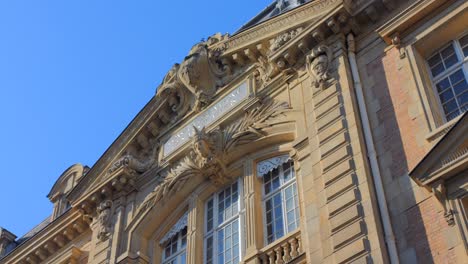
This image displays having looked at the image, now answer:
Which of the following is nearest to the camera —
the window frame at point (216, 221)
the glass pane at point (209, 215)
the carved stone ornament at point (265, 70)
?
the window frame at point (216, 221)

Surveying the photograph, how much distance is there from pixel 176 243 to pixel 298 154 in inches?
180

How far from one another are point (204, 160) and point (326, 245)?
580 centimetres

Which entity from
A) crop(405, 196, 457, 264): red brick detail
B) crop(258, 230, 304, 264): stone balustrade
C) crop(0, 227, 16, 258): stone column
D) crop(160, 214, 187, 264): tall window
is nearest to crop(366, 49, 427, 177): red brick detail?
crop(405, 196, 457, 264): red brick detail

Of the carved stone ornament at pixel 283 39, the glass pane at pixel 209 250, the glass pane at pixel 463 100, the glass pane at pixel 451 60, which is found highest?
the carved stone ornament at pixel 283 39

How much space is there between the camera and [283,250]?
15219 mm

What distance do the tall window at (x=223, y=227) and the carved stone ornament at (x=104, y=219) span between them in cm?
290

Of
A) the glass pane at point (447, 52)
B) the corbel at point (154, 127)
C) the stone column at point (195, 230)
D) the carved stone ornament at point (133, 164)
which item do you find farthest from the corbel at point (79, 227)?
the glass pane at point (447, 52)

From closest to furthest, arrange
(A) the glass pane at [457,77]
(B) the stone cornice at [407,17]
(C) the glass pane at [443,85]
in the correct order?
(A) the glass pane at [457,77] → (C) the glass pane at [443,85] → (B) the stone cornice at [407,17]

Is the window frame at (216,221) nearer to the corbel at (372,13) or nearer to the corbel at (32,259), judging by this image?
the corbel at (372,13)

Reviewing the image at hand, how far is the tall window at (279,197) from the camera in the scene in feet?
52.5

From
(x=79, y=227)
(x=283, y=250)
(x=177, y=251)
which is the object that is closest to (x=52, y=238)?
(x=79, y=227)

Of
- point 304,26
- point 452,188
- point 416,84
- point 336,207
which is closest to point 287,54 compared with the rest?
point 304,26

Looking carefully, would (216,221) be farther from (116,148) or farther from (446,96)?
(446,96)

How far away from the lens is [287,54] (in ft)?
59.1
